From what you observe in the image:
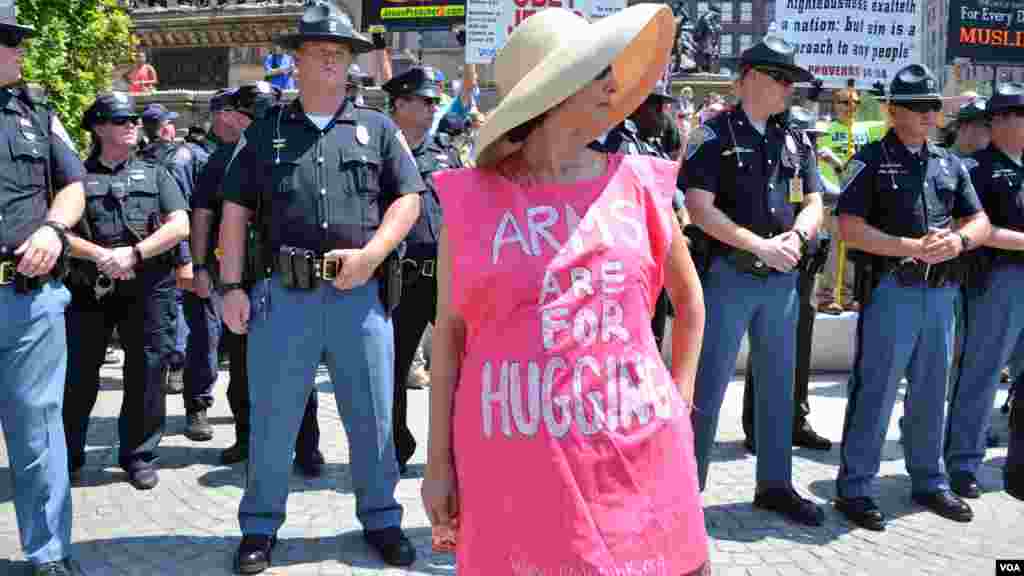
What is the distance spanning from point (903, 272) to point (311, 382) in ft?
10.0

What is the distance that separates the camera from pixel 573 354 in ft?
7.45

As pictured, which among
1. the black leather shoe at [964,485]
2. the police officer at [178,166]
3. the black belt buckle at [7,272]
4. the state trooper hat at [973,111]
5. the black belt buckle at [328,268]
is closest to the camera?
the black belt buckle at [7,272]

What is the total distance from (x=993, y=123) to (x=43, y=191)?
515 centimetres

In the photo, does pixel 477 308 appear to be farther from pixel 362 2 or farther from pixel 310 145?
pixel 362 2

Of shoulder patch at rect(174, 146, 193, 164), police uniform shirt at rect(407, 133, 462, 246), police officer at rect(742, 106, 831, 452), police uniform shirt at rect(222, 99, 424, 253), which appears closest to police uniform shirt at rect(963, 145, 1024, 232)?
police officer at rect(742, 106, 831, 452)

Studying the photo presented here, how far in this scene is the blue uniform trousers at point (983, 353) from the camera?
6004 millimetres

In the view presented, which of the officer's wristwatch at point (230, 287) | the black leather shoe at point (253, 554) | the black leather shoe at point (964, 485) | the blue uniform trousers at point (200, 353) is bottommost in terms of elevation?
the black leather shoe at point (964, 485)

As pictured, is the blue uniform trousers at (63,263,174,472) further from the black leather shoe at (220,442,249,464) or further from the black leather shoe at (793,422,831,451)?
the black leather shoe at (793,422,831,451)

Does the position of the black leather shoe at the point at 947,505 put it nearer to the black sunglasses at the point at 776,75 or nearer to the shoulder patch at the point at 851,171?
the shoulder patch at the point at 851,171

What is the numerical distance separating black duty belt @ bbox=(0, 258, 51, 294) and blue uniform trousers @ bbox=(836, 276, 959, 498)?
405 cm

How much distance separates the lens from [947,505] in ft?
18.1

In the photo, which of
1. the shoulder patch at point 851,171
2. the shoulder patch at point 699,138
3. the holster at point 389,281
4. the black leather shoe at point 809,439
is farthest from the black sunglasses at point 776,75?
the black leather shoe at point 809,439

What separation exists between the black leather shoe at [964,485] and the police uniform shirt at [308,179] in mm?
3701

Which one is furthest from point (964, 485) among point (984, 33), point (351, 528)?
point (984, 33)
